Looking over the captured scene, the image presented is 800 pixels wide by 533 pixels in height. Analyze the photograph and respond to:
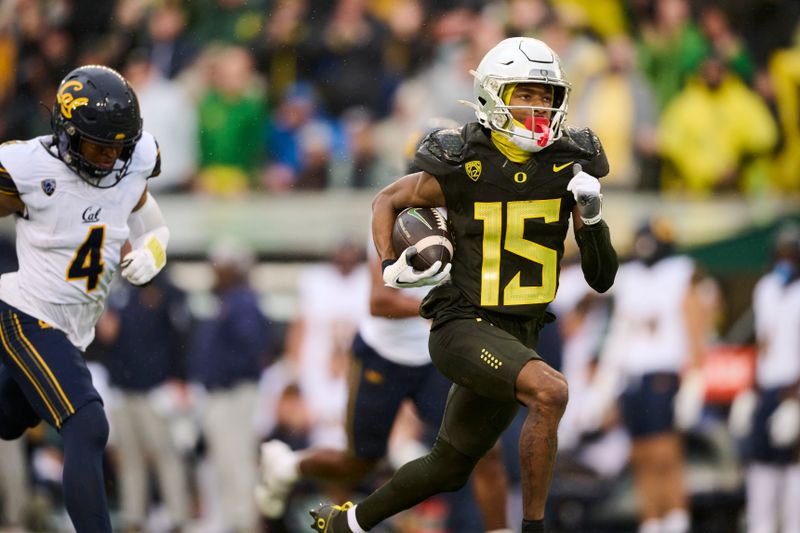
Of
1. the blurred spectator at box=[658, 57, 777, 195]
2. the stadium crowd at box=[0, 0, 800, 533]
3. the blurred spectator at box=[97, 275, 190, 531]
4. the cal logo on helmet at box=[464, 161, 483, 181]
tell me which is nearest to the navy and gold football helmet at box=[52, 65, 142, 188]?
the cal logo on helmet at box=[464, 161, 483, 181]

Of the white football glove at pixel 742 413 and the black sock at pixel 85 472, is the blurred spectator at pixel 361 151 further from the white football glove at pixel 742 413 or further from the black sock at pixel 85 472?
the black sock at pixel 85 472

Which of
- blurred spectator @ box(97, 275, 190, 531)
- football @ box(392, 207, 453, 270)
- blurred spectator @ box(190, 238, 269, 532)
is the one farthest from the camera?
blurred spectator @ box(97, 275, 190, 531)

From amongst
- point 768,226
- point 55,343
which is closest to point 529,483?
point 55,343

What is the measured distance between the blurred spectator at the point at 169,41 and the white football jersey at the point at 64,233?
245 inches

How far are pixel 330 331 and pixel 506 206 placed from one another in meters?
5.18

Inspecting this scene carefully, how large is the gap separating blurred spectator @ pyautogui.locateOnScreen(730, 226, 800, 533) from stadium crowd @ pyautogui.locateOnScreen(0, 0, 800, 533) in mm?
22

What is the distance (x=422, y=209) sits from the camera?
5.81m

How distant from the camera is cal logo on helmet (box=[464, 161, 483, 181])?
5.67 m

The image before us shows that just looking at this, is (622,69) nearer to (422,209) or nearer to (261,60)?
(261,60)

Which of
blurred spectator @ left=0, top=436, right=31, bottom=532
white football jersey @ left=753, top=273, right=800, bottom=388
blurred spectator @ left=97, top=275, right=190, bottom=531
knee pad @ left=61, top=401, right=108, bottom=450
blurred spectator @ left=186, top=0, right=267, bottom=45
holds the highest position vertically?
blurred spectator @ left=186, top=0, right=267, bottom=45

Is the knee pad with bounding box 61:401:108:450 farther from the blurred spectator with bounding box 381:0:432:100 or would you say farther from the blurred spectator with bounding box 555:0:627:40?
the blurred spectator with bounding box 555:0:627:40

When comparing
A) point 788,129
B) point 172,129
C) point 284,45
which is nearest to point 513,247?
point 788,129

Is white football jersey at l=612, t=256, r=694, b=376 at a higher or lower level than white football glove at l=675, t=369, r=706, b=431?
higher

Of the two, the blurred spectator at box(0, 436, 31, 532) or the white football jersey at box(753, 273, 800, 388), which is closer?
the white football jersey at box(753, 273, 800, 388)
